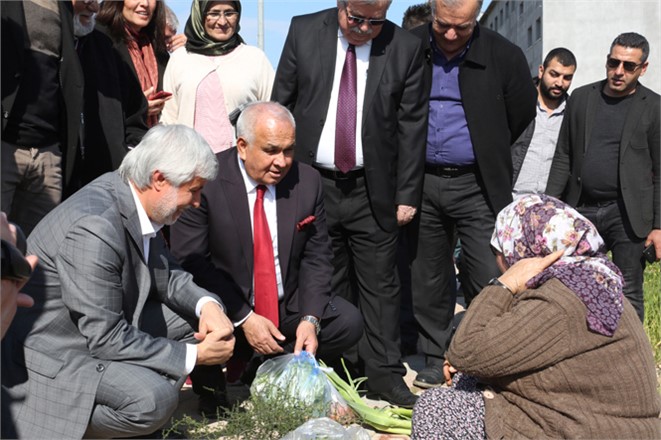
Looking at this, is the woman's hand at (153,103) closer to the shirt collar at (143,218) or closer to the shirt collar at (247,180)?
the shirt collar at (247,180)

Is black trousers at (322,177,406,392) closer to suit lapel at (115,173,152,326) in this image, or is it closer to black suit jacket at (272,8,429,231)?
black suit jacket at (272,8,429,231)

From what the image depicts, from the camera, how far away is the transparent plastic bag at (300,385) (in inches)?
160

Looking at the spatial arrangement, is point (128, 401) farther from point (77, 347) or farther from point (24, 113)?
point (24, 113)

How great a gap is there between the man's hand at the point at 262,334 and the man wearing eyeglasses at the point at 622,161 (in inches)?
110

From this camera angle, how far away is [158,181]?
12.0 ft

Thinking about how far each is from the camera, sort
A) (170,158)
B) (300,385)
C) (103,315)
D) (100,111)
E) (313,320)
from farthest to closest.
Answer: (100,111) < (313,320) < (300,385) < (170,158) < (103,315)

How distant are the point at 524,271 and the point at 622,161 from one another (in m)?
3.23

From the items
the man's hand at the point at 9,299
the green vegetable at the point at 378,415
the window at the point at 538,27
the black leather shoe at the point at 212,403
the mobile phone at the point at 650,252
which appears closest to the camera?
the man's hand at the point at 9,299

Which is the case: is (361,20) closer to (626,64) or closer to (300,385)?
(300,385)

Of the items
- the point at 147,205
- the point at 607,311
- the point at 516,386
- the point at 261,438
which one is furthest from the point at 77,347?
the point at 607,311

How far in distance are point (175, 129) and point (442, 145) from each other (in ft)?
6.50

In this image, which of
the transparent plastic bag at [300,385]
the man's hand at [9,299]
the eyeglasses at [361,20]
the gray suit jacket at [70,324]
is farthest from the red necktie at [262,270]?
the man's hand at [9,299]

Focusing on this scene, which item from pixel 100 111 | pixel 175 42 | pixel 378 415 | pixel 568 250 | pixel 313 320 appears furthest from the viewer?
pixel 175 42

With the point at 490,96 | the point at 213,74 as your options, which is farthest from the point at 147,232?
the point at 490,96
